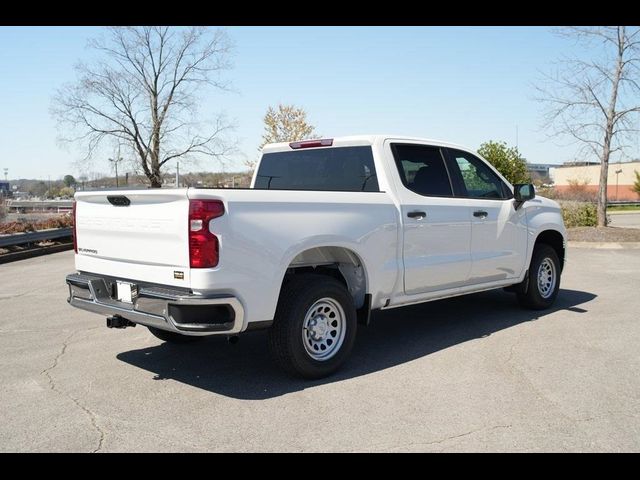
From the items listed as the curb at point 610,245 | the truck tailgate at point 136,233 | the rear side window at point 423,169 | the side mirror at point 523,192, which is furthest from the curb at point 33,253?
the curb at point 610,245

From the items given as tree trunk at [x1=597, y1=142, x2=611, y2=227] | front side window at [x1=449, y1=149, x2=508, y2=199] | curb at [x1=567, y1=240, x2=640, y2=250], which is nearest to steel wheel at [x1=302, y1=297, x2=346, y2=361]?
front side window at [x1=449, y1=149, x2=508, y2=199]

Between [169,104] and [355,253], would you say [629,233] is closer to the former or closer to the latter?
[355,253]

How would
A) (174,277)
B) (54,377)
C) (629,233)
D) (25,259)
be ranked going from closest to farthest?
1. (174,277)
2. (54,377)
3. (25,259)
4. (629,233)

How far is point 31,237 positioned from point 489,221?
13421 millimetres

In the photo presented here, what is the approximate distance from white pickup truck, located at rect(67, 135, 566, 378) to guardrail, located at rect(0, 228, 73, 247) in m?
10.8

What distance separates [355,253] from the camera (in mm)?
5039

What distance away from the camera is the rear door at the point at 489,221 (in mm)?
6301

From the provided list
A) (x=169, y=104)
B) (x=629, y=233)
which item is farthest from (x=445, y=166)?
(x=169, y=104)

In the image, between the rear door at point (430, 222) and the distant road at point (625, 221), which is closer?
the rear door at point (430, 222)

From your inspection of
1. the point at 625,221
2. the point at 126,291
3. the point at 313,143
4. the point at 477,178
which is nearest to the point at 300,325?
the point at 126,291

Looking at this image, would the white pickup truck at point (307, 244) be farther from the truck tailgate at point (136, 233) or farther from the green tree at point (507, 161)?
the green tree at point (507, 161)

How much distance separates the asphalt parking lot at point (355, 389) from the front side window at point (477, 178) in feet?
4.98

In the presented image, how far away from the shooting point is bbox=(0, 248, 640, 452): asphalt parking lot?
3648 millimetres
